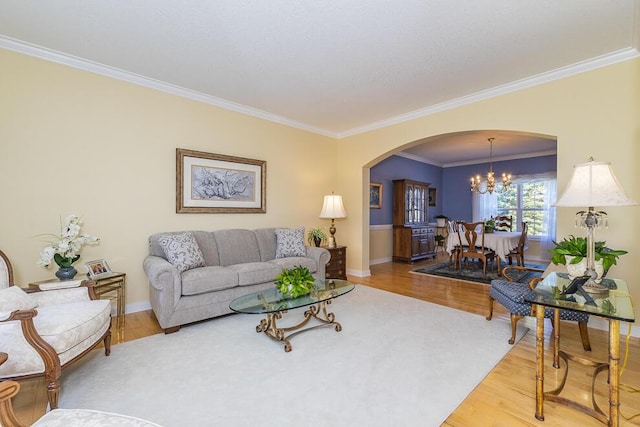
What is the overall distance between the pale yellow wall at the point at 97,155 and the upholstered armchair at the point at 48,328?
798 mm

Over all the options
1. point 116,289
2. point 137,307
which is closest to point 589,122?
point 116,289

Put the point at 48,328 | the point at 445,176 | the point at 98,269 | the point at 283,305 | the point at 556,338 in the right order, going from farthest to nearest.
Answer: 1. the point at 445,176
2. the point at 98,269
3. the point at 283,305
4. the point at 556,338
5. the point at 48,328

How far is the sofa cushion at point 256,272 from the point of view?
327 centimetres

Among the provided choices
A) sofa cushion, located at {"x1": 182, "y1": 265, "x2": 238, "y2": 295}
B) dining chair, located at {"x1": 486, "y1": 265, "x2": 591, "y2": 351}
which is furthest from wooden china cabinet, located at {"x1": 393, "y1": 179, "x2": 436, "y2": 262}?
sofa cushion, located at {"x1": 182, "y1": 265, "x2": 238, "y2": 295}

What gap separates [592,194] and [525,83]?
224 centimetres

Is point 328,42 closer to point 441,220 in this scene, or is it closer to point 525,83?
point 525,83

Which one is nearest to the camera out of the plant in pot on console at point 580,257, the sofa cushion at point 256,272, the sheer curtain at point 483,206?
the plant in pot on console at point 580,257

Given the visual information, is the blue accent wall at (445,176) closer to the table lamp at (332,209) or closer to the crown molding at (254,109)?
the table lamp at (332,209)

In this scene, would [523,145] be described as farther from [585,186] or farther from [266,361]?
[266,361]

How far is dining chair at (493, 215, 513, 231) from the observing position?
708cm

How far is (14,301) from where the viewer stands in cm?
187

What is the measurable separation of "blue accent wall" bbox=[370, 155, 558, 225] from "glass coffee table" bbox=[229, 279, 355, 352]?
3950mm

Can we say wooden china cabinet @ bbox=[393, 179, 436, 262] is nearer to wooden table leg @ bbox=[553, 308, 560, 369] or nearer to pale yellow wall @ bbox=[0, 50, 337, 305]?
pale yellow wall @ bbox=[0, 50, 337, 305]

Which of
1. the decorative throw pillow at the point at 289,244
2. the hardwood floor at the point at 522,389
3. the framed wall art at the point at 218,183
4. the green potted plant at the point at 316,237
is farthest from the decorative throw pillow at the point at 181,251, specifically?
the green potted plant at the point at 316,237
